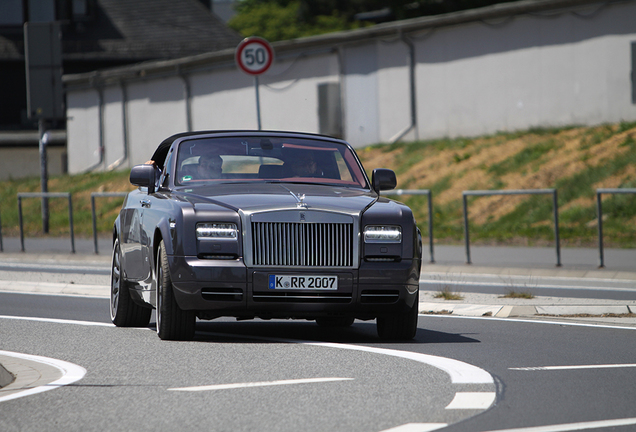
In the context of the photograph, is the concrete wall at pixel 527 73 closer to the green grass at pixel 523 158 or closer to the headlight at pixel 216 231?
the green grass at pixel 523 158

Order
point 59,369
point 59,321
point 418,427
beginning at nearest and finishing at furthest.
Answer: point 418,427 → point 59,369 → point 59,321

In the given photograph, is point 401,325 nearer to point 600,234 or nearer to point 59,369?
point 59,369

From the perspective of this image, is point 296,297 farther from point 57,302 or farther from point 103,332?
point 57,302

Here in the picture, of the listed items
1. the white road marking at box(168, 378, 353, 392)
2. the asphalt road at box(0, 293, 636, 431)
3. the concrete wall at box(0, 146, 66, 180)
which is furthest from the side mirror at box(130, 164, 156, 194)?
the concrete wall at box(0, 146, 66, 180)

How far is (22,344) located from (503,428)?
4.83m

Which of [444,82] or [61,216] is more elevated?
[444,82]

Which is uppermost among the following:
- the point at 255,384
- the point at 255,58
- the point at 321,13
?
the point at 321,13

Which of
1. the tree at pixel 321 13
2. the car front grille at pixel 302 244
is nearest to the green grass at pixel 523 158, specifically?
the car front grille at pixel 302 244

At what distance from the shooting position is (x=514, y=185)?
81.3 feet

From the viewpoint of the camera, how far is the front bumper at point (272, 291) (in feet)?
29.6

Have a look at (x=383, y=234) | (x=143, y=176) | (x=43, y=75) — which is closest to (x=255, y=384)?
(x=383, y=234)

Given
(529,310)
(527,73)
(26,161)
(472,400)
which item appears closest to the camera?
(472,400)

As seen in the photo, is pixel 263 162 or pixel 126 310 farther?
pixel 126 310

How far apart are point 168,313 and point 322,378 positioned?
86.7 inches
